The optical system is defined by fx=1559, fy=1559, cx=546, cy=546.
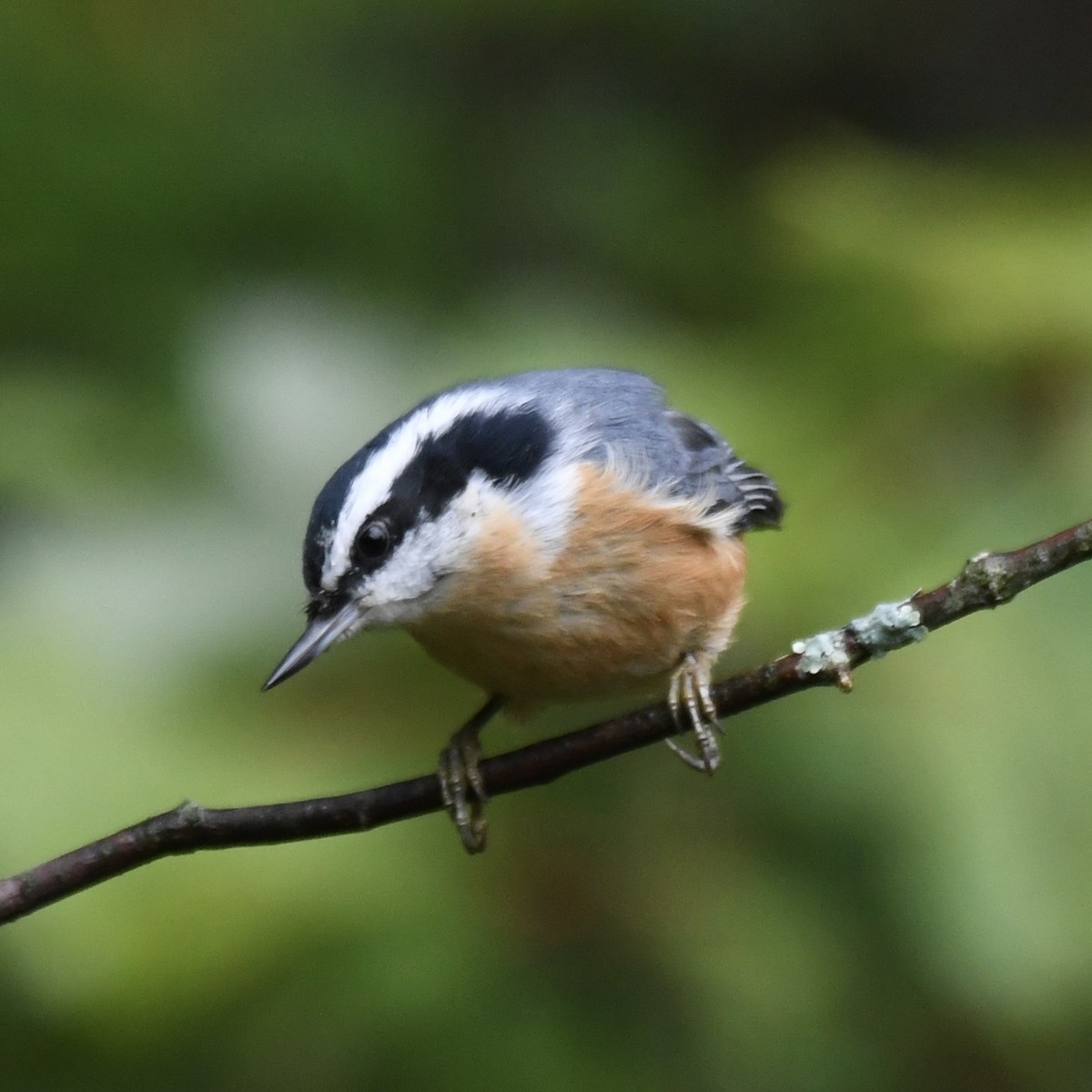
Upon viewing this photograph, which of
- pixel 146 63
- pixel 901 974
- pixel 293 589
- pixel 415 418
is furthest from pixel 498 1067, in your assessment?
pixel 146 63

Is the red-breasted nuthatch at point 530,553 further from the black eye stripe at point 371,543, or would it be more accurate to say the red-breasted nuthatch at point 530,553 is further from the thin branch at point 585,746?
the thin branch at point 585,746

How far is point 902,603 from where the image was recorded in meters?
1.82

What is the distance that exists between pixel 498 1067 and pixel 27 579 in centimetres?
124

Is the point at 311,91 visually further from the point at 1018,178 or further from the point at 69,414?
the point at 1018,178

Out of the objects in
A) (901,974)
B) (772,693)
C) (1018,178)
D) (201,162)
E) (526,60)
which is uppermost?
(526,60)

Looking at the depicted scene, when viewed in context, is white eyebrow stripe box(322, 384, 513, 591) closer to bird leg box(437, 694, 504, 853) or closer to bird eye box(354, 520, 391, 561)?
bird eye box(354, 520, 391, 561)

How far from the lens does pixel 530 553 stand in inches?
97.4

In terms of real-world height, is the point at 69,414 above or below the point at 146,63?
below

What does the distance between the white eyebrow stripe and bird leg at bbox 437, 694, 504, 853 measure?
20.3 inches

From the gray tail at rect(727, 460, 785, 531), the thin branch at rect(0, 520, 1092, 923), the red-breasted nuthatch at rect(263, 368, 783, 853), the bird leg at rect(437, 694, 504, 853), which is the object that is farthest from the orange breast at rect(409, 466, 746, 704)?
the thin branch at rect(0, 520, 1092, 923)

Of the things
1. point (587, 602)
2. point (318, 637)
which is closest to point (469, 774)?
point (587, 602)

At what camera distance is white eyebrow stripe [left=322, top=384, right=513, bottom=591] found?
89.7 inches

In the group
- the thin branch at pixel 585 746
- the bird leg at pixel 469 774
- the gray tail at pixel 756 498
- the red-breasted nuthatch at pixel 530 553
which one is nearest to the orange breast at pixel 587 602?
the red-breasted nuthatch at pixel 530 553

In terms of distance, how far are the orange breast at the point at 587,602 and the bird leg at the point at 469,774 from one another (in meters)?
0.15
